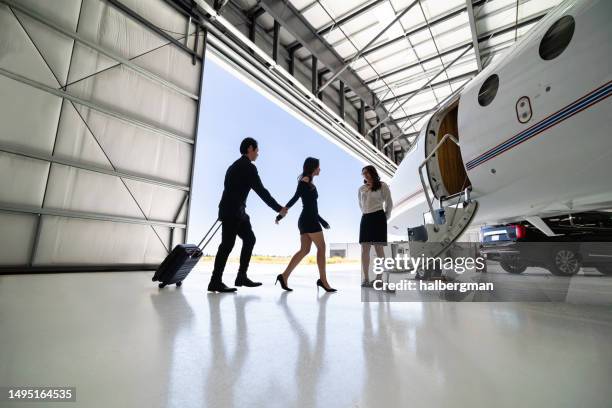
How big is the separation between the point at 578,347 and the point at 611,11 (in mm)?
1884

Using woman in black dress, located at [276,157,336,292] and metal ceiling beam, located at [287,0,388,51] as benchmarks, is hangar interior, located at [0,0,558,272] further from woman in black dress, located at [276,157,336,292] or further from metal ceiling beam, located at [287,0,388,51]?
woman in black dress, located at [276,157,336,292]

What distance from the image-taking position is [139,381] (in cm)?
85

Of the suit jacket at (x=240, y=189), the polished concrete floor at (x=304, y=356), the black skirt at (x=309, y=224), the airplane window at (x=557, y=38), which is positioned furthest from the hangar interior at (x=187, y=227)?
the airplane window at (x=557, y=38)

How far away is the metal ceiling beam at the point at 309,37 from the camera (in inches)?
240

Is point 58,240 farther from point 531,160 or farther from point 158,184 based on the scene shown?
point 531,160

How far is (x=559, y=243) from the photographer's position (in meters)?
4.61

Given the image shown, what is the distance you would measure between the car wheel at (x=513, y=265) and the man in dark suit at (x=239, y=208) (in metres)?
3.88

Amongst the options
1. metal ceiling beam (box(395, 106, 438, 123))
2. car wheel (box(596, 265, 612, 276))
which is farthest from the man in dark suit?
metal ceiling beam (box(395, 106, 438, 123))

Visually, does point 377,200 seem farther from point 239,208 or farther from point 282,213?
point 239,208

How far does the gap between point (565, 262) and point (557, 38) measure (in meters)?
4.11

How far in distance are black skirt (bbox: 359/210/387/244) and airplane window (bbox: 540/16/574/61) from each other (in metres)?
1.80

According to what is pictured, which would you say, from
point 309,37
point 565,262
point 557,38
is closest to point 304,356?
point 557,38

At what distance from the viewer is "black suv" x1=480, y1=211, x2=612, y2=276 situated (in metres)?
4.36

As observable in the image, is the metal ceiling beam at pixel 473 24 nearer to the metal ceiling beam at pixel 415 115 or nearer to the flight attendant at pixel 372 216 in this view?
the metal ceiling beam at pixel 415 115
